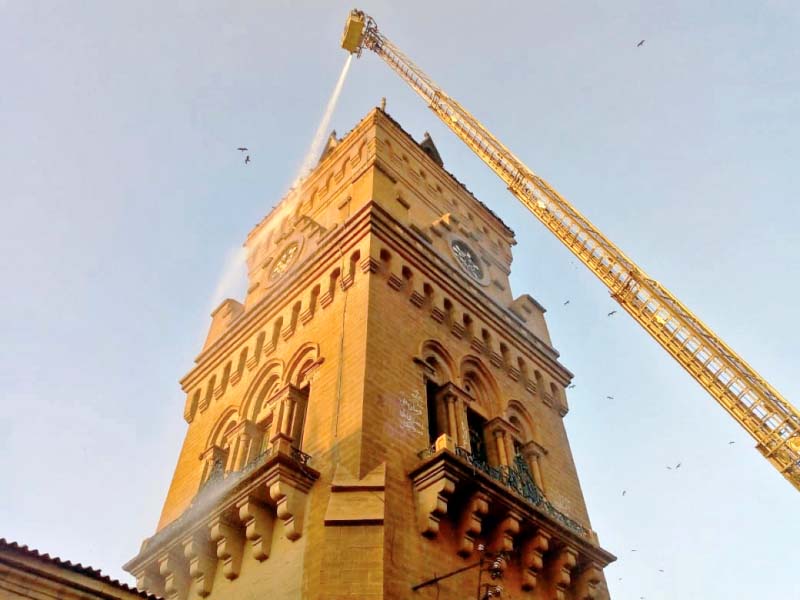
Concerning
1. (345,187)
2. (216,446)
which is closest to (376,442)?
(216,446)

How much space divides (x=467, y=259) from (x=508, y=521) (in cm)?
1286

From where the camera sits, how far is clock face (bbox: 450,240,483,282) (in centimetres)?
2528

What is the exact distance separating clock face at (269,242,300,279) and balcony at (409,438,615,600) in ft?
39.1

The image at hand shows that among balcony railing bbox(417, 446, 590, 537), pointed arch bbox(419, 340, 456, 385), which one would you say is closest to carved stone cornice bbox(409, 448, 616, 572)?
balcony railing bbox(417, 446, 590, 537)

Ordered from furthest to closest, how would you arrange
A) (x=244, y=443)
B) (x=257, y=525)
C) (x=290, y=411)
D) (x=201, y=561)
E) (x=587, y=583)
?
(x=244, y=443) → (x=290, y=411) → (x=587, y=583) → (x=201, y=561) → (x=257, y=525)

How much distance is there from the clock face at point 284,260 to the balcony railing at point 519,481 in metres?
11.3

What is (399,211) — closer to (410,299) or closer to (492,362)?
(410,299)

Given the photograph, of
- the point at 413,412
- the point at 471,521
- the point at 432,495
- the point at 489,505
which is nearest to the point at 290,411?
the point at 413,412

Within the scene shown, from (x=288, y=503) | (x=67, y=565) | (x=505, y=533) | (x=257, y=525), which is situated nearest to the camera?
(x=67, y=565)

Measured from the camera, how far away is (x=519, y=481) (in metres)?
17.4

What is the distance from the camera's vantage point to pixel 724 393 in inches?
906

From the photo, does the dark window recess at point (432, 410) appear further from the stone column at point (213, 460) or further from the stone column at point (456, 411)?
the stone column at point (213, 460)

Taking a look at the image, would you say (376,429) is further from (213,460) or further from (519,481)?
(213,460)

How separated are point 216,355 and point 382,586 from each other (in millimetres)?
13707
